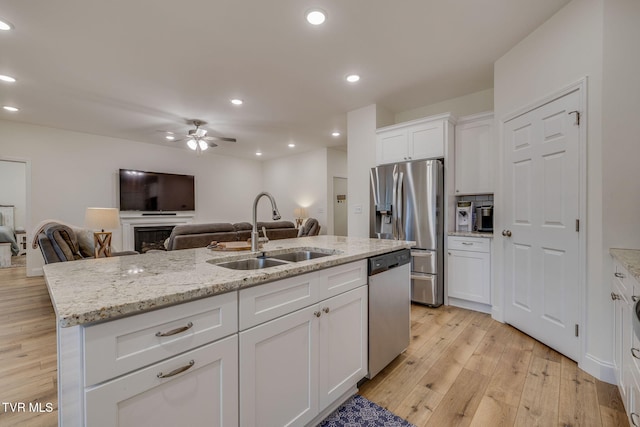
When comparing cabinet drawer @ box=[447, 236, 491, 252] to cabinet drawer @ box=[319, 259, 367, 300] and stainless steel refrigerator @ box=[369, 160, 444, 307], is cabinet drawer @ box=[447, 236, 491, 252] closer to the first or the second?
stainless steel refrigerator @ box=[369, 160, 444, 307]

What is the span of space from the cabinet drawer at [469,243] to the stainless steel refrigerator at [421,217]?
12 centimetres

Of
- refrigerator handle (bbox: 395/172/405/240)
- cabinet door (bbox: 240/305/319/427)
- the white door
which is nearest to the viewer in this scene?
cabinet door (bbox: 240/305/319/427)

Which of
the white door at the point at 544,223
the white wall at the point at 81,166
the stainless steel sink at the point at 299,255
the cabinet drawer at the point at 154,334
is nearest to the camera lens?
the cabinet drawer at the point at 154,334

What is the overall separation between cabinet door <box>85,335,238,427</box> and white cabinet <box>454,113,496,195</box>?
3.22 m

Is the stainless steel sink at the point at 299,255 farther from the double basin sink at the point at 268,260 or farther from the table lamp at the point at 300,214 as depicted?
the table lamp at the point at 300,214

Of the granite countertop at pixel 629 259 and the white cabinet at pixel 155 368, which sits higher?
the granite countertop at pixel 629 259

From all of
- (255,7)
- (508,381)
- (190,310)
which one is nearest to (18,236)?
(255,7)

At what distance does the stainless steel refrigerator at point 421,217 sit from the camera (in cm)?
324

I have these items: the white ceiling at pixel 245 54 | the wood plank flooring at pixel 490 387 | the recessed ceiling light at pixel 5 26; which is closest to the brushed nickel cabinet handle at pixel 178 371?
the wood plank flooring at pixel 490 387

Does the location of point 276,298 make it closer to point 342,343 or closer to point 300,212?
point 342,343

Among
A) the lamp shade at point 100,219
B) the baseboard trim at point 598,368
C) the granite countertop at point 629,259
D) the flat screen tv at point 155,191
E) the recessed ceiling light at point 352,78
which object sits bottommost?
the baseboard trim at point 598,368

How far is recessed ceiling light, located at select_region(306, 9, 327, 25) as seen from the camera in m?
2.13

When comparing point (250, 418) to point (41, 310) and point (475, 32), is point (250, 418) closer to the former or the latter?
point (475, 32)

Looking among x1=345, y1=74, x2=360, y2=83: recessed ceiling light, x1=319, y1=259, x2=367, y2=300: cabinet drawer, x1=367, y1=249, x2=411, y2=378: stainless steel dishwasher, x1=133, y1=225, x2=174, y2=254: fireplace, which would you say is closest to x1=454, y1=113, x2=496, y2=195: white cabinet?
x1=345, y1=74, x2=360, y2=83: recessed ceiling light
